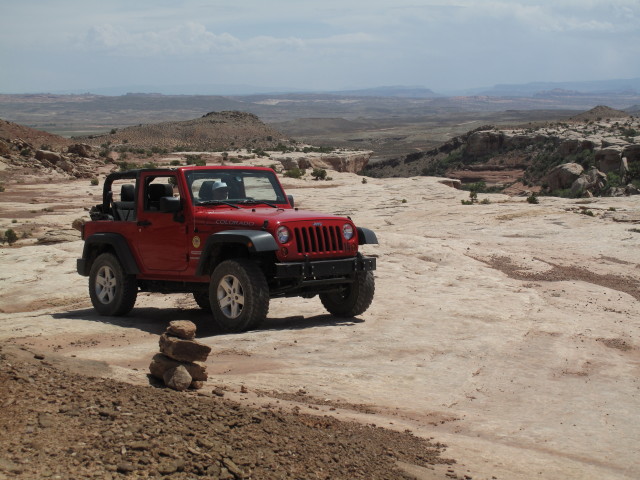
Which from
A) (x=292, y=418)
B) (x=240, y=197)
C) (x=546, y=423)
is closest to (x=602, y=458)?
(x=546, y=423)

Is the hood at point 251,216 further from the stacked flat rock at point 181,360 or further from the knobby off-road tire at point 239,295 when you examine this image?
the stacked flat rock at point 181,360

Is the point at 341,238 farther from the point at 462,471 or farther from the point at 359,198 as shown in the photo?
the point at 359,198

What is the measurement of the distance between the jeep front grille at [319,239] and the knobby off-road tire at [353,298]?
0.63 metres

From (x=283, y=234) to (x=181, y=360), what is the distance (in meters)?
3.00

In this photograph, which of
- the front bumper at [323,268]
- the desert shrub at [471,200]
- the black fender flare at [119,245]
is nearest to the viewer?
the front bumper at [323,268]

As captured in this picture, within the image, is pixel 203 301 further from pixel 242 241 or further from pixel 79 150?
pixel 79 150

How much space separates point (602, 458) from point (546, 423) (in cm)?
83

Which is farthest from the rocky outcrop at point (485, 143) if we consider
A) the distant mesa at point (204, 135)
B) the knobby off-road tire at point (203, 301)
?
the knobby off-road tire at point (203, 301)

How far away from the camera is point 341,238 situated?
10.6 m

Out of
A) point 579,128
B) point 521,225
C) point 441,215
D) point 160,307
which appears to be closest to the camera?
point 160,307

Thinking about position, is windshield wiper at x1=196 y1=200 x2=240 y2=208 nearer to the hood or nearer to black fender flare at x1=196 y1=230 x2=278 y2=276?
the hood

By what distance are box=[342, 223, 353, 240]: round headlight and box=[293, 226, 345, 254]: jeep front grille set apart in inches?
2.7

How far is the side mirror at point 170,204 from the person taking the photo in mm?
10547

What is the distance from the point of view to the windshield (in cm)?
1087
